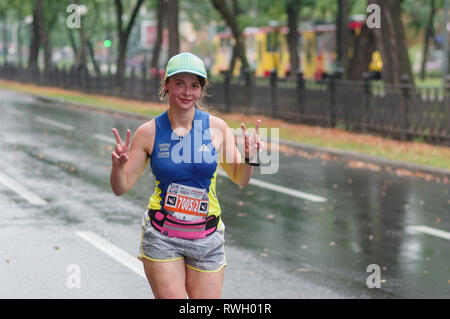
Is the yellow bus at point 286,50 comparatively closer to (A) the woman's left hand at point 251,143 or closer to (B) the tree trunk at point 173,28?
(B) the tree trunk at point 173,28

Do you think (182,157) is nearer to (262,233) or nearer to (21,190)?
(262,233)

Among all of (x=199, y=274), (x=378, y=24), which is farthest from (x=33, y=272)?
(x=378, y=24)

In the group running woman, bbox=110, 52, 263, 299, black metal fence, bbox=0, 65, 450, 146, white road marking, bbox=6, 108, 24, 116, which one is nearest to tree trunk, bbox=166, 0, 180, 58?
black metal fence, bbox=0, 65, 450, 146

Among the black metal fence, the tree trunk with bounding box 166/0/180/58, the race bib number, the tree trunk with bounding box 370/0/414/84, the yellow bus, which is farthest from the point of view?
the yellow bus

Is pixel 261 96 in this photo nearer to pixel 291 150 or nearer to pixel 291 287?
pixel 291 150

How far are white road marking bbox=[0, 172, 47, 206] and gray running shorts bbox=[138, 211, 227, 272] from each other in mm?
6896

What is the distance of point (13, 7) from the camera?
58.7 metres

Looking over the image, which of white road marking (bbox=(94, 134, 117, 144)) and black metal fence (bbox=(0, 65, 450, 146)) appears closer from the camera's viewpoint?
black metal fence (bbox=(0, 65, 450, 146))

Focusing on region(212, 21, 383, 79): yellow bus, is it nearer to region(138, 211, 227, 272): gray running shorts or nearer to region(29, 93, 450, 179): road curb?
region(29, 93, 450, 179): road curb

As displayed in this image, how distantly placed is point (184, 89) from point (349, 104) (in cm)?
1763

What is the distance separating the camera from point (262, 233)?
929 cm

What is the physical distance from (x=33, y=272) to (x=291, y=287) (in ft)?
7.87

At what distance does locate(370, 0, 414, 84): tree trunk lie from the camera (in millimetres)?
21156

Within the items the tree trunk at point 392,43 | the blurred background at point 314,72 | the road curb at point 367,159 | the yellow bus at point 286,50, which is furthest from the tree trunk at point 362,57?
the yellow bus at point 286,50
